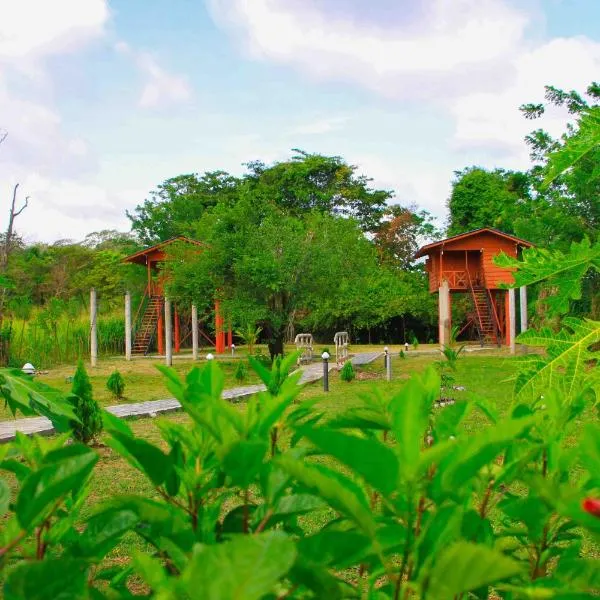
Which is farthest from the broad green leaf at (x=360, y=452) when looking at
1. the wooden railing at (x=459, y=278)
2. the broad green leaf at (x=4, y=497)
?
the wooden railing at (x=459, y=278)

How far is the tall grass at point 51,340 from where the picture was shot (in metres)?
17.3

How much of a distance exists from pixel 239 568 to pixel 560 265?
6.19 ft

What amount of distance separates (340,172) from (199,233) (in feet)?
53.9

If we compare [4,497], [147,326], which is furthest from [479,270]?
[4,497]

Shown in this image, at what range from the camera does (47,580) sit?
1.66 ft

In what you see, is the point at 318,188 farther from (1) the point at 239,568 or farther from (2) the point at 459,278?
(1) the point at 239,568

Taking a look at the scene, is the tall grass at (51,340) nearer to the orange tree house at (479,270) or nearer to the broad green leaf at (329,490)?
the orange tree house at (479,270)

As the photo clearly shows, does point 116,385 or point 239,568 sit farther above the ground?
point 239,568

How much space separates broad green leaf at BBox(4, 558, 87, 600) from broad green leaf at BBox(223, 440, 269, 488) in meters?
0.14

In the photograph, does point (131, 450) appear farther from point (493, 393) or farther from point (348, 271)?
point (348, 271)

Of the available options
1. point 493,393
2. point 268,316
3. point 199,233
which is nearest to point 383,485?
point 493,393

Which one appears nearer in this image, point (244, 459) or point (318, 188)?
point (244, 459)

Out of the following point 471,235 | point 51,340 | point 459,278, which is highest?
point 471,235

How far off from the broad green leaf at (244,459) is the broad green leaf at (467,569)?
0.18m
